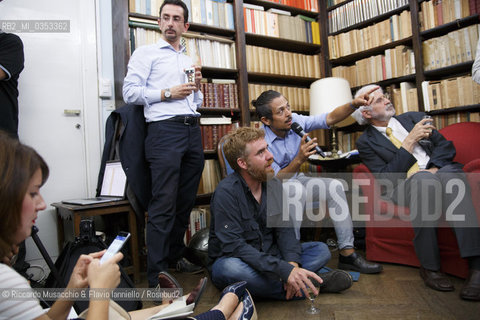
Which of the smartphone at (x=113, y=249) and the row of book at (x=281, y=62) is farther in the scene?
the row of book at (x=281, y=62)

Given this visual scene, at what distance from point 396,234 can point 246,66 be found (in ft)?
6.09

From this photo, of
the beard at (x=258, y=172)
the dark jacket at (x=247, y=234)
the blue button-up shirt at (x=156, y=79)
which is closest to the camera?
the dark jacket at (x=247, y=234)

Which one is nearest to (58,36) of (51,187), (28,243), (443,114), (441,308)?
(51,187)

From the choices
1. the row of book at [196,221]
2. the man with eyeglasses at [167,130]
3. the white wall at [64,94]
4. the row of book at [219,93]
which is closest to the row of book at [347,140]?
the row of book at [219,93]

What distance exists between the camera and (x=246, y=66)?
3021 mm

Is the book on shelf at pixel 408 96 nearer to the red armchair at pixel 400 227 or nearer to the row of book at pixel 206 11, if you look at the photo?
the red armchair at pixel 400 227

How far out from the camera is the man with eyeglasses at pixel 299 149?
1.95 metres

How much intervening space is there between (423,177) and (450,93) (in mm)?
1268

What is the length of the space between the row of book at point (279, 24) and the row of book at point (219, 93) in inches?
22.3

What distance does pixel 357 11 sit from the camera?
330 centimetres

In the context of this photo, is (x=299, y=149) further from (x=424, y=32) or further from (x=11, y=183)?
(x=424, y=32)

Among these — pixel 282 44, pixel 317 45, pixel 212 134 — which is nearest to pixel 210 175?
pixel 212 134

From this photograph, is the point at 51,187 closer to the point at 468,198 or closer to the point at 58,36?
the point at 58,36

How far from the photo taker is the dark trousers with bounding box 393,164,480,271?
155 cm
